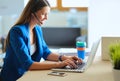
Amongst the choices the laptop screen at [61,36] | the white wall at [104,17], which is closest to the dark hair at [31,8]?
the white wall at [104,17]

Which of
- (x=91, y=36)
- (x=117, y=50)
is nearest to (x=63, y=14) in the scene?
(x=91, y=36)

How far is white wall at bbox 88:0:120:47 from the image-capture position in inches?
157

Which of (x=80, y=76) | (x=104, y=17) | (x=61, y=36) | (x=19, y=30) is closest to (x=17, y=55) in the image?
(x=19, y=30)

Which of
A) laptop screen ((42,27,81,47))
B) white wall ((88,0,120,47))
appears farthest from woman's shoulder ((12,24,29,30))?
laptop screen ((42,27,81,47))

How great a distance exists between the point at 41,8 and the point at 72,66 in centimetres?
52

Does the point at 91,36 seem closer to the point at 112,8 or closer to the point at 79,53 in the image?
the point at 112,8

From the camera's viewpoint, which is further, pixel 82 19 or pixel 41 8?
pixel 82 19

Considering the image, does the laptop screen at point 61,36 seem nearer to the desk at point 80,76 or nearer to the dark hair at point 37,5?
the dark hair at point 37,5

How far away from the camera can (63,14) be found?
5027 mm

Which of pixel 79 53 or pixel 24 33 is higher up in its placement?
pixel 24 33

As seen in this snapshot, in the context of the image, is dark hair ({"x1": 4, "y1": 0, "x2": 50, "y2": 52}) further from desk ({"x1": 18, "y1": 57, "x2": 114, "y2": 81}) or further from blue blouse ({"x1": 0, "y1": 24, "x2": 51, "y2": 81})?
desk ({"x1": 18, "y1": 57, "x2": 114, "y2": 81})

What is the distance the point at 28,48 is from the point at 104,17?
2.44 meters

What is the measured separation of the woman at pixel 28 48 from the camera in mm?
1706

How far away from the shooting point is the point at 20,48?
1720 mm
